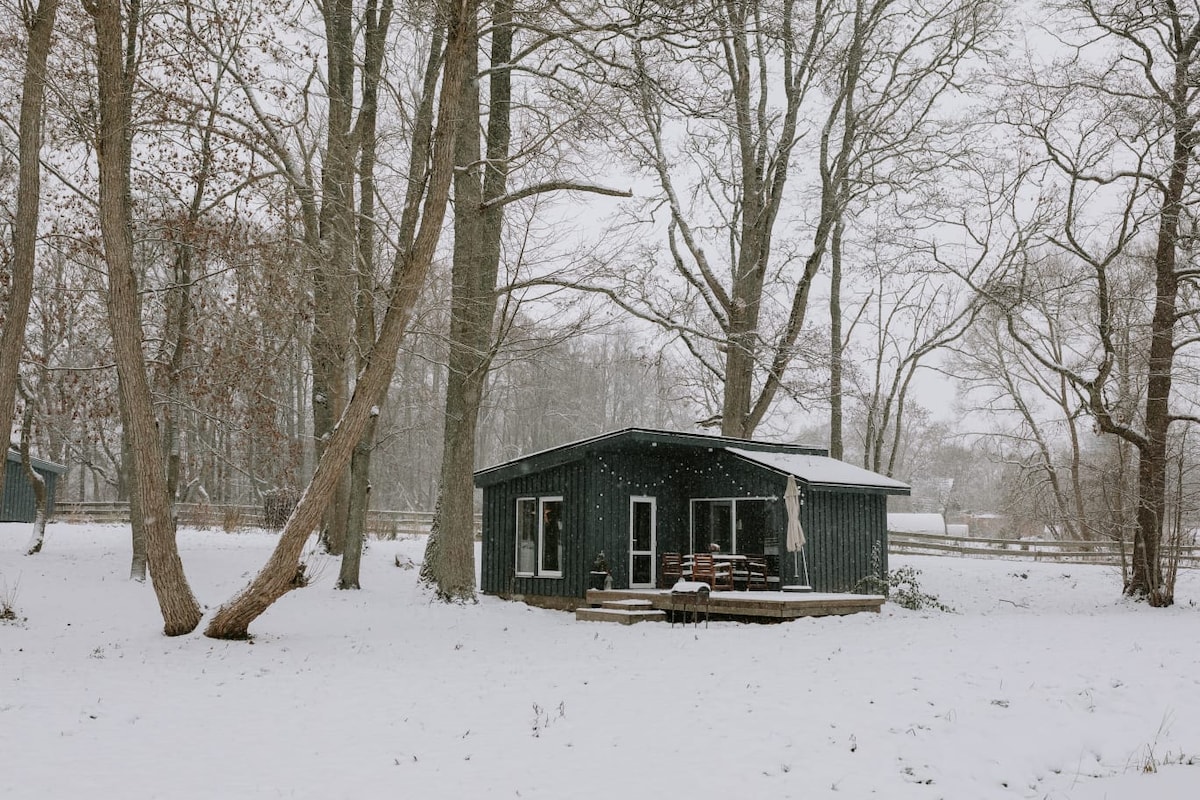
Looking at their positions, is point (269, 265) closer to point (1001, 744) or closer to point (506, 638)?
point (506, 638)

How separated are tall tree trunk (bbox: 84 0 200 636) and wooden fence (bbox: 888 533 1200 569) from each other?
65.2ft

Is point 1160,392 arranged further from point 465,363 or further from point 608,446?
point 465,363

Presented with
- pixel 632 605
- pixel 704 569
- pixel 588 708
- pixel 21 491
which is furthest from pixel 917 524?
pixel 588 708

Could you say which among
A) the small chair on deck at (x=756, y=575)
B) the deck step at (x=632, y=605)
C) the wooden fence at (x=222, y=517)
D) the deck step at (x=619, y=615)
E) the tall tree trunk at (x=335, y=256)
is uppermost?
the tall tree trunk at (x=335, y=256)

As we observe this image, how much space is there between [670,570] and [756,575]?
1.48 m

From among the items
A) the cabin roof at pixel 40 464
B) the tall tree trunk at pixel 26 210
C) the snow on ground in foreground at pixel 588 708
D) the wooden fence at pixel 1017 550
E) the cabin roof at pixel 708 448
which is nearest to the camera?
the snow on ground in foreground at pixel 588 708

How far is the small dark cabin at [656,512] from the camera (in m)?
15.7

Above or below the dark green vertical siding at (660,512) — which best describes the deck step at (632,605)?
below

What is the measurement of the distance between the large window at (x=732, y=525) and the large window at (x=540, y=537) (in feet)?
8.29

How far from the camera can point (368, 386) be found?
35.1ft

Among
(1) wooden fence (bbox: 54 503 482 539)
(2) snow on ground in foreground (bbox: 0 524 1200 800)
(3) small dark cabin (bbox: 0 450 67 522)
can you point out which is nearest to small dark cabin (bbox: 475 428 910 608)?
(2) snow on ground in foreground (bbox: 0 524 1200 800)

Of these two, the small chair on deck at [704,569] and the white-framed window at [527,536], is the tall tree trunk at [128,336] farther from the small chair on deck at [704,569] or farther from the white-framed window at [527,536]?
the small chair on deck at [704,569]

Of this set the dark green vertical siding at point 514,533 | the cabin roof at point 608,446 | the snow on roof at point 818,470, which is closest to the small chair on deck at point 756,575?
the snow on roof at point 818,470

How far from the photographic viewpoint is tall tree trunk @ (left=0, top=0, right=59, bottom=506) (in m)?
11.3
